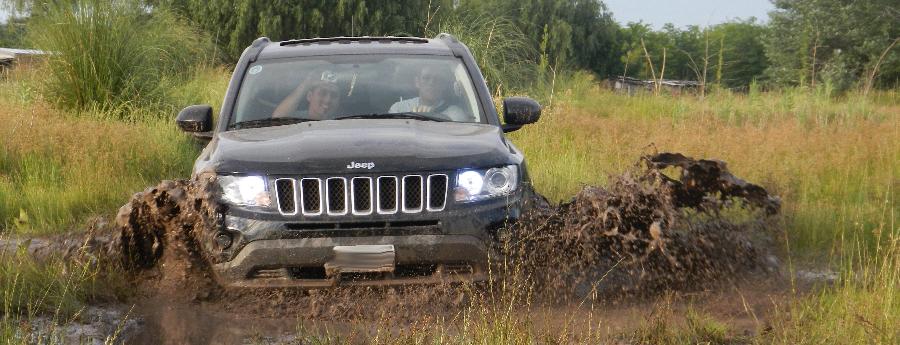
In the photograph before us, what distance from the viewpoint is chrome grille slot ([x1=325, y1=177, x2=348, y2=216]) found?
16.1 feet

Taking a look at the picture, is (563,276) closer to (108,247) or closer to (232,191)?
(232,191)

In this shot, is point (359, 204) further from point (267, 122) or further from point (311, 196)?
point (267, 122)

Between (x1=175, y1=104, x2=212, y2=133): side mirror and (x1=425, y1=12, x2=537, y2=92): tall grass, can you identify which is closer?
(x1=175, y1=104, x2=212, y2=133): side mirror

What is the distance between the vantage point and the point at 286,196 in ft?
16.2

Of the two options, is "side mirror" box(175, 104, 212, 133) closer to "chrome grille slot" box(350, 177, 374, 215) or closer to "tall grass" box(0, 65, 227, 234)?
"chrome grille slot" box(350, 177, 374, 215)

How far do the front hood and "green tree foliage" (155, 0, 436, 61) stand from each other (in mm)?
41186

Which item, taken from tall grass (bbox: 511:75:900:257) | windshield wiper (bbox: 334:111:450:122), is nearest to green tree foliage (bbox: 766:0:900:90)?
tall grass (bbox: 511:75:900:257)

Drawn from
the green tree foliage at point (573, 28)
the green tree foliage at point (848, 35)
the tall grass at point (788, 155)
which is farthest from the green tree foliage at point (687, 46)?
the tall grass at point (788, 155)

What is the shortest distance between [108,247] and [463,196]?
1970 millimetres

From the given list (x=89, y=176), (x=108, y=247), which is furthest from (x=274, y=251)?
(x=89, y=176)

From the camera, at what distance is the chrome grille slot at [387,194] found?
16.2 feet

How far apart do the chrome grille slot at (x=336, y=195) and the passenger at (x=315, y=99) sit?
124 centimetres

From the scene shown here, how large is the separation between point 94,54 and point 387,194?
31.3 ft

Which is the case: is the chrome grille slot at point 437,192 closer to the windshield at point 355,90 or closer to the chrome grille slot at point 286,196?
the chrome grille slot at point 286,196
